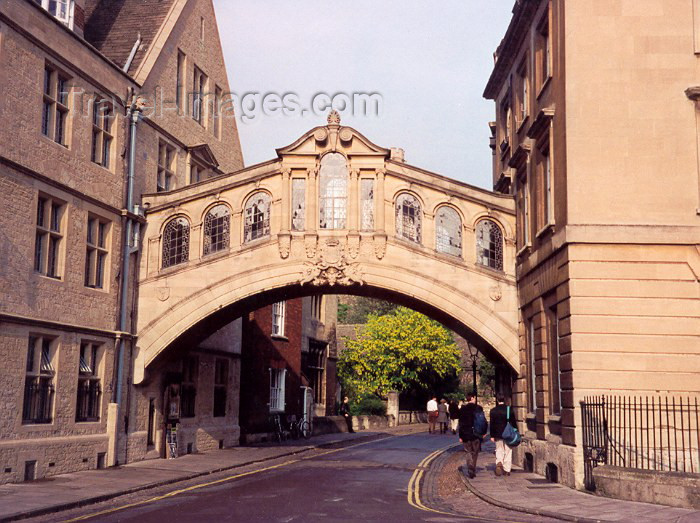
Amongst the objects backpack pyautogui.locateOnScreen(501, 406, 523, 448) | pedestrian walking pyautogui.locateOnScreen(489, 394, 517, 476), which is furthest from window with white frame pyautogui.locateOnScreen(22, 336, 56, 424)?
backpack pyautogui.locateOnScreen(501, 406, 523, 448)

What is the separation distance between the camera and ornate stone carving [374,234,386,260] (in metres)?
24.1

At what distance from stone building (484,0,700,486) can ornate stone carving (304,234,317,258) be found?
7244 millimetres

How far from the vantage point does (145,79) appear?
25.2 metres

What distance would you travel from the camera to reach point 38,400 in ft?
65.5

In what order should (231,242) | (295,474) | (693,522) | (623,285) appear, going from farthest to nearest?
(231,242), (295,474), (623,285), (693,522)

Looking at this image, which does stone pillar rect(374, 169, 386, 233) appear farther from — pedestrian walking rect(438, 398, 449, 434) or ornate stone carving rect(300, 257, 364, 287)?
pedestrian walking rect(438, 398, 449, 434)

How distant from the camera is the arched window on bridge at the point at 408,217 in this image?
2438cm

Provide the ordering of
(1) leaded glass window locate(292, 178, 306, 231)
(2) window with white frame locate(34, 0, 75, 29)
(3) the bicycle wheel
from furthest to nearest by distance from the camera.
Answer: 1. (3) the bicycle wheel
2. (1) leaded glass window locate(292, 178, 306, 231)
3. (2) window with white frame locate(34, 0, 75, 29)

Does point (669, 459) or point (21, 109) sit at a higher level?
point (21, 109)

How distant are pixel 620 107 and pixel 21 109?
42.9ft

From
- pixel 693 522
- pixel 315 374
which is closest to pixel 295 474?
pixel 693 522

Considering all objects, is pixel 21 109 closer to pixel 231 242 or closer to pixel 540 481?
pixel 231 242

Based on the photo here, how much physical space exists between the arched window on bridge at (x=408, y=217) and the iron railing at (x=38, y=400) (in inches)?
397

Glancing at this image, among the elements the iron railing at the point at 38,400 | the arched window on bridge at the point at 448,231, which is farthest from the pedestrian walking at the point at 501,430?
the iron railing at the point at 38,400
